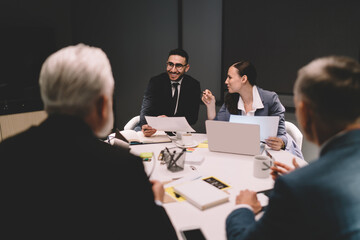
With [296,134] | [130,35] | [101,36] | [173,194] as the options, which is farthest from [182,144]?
[101,36]

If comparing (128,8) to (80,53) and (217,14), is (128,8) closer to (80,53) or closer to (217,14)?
(217,14)

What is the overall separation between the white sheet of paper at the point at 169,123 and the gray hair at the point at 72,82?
1224 millimetres

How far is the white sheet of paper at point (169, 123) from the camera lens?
6.77 feet

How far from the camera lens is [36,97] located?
3867 mm

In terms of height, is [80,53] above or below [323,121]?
above

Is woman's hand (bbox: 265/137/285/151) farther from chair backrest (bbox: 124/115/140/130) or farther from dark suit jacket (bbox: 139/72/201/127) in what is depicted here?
chair backrest (bbox: 124/115/140/130)

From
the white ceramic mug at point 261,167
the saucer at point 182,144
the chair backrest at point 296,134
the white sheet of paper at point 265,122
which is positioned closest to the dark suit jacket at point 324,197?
the white ceramic mug at point 261,167

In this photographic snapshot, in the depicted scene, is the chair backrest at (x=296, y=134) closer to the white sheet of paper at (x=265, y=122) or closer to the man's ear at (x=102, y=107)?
the white sheet of paper at (x=265, y=122)

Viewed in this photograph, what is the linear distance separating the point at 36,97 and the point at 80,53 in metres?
3.47

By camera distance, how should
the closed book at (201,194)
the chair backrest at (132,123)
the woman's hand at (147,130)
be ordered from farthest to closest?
the chair backrest at (132,123) < the woman's hand at (147,130) < the closed book at (201,194)

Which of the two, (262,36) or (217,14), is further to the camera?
(217,14)

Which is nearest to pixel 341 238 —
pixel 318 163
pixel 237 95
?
pixel 318 163

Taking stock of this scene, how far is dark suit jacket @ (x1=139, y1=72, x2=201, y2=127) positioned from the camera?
9.98ft

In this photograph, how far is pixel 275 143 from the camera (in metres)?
1.92
